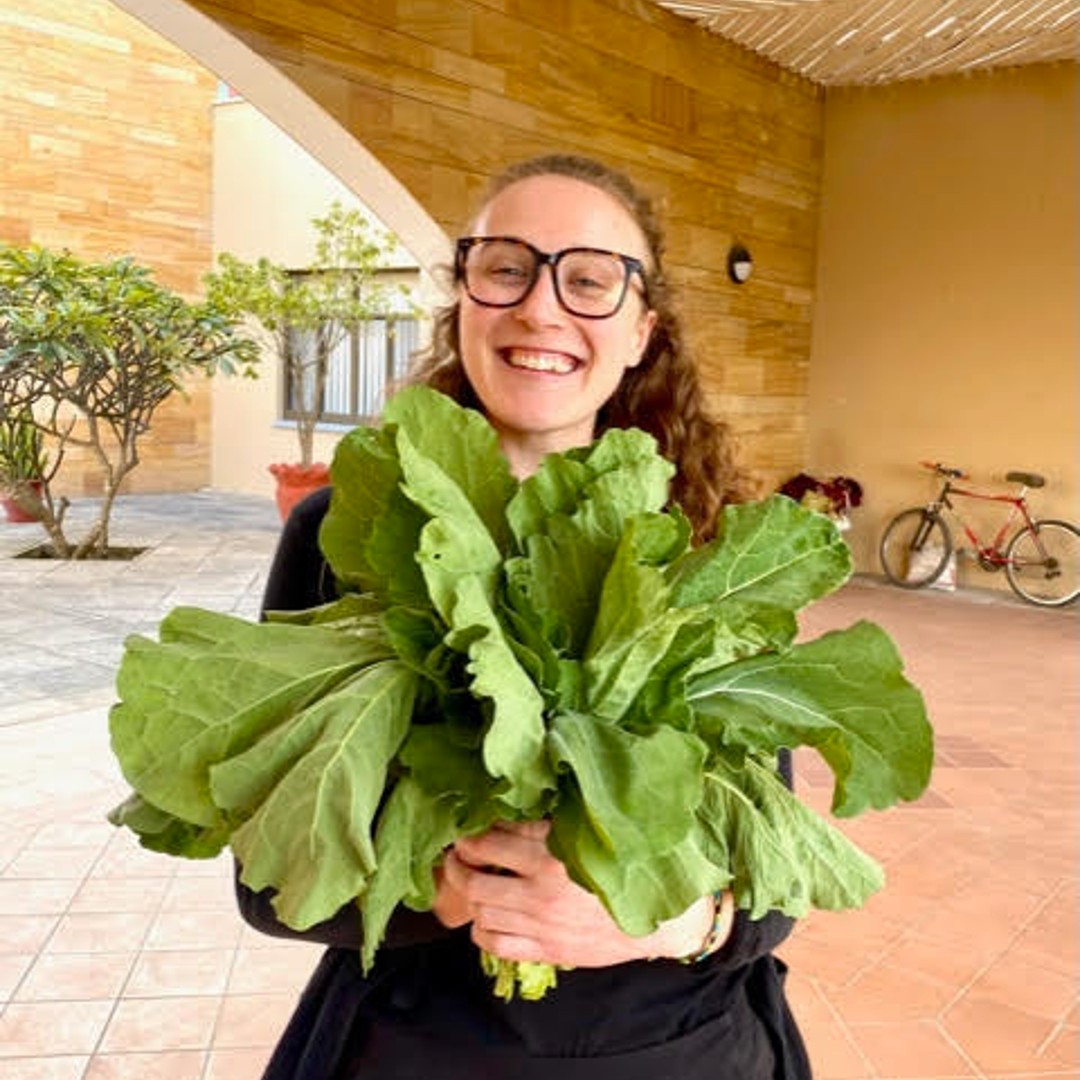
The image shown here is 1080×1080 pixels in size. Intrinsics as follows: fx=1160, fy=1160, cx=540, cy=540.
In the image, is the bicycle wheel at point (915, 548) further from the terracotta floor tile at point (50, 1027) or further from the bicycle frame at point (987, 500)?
the terracotta floor tile at point (50, 1027)

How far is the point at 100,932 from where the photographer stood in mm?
2992

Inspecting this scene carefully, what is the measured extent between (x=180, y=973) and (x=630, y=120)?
4.80 metres

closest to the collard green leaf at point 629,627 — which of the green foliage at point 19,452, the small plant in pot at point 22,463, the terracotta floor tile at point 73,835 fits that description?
the terracotta floor tile at point 73,835

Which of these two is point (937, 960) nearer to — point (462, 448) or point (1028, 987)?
point (1028, 987)

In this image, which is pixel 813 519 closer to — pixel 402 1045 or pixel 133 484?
pixel 402 1045

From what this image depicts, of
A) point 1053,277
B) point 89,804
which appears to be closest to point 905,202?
point 1053,277

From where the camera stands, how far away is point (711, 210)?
6906 millimetres

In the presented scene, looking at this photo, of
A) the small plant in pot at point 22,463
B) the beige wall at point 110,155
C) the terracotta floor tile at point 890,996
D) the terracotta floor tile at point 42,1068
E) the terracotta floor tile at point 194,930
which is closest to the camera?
the terracotta floor tile at point 42,1068

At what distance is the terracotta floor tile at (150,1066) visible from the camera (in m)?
2.39

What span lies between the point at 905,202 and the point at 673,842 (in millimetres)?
8085

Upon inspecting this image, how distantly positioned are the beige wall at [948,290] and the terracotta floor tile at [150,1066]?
21.9 ft

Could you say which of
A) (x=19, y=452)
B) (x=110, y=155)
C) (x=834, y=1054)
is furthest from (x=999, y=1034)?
(x=110, y=155)

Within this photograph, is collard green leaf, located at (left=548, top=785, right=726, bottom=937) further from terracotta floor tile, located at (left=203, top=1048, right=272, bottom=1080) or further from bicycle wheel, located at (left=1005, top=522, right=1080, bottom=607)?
bicycle wheel, located at (left=1005, top=522, right=1080, bottom=607)

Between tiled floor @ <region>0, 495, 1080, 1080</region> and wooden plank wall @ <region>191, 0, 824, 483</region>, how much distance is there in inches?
71.8
